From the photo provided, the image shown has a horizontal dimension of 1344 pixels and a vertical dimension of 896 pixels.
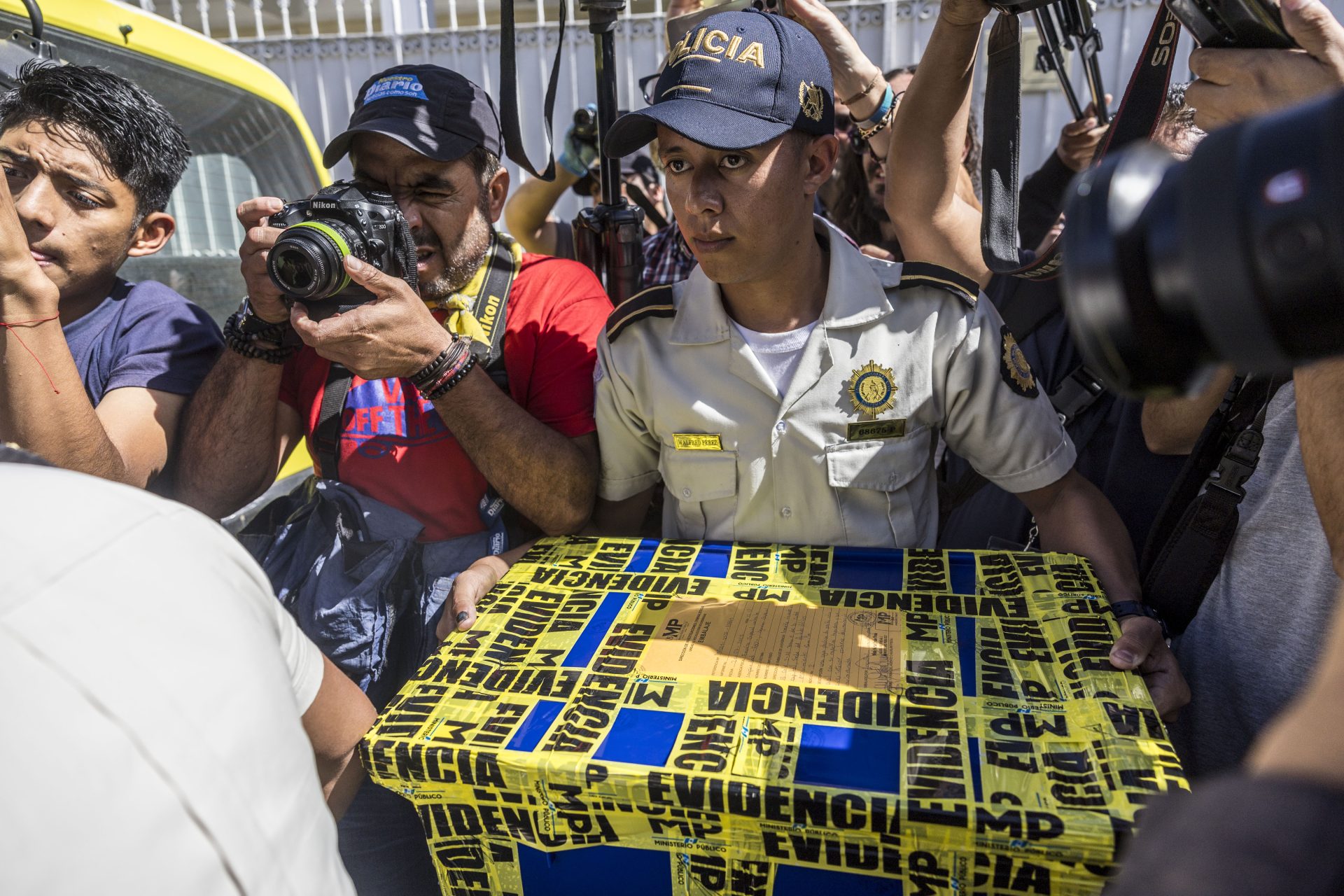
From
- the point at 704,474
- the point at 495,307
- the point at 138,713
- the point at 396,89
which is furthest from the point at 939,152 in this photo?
the point at 138,713

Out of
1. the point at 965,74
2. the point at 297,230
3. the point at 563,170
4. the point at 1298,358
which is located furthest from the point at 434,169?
the point at 1298,358

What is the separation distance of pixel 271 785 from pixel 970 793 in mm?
628

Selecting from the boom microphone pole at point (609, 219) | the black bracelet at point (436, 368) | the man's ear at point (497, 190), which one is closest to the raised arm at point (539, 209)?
the boom microphone pole at point (609, 219)

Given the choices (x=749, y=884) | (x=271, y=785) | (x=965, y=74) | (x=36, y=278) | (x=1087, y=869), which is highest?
(x=965, y=74)

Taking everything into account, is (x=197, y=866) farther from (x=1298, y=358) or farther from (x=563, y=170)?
(x=563, y=170)

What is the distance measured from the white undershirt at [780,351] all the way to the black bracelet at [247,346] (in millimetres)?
894

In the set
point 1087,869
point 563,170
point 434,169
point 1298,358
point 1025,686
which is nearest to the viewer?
point 1298,358

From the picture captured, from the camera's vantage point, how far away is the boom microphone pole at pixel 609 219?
6.07 feet

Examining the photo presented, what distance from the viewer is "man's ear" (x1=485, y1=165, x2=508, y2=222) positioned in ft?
6.23

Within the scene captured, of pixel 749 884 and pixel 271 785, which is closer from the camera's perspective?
pixel 271 785

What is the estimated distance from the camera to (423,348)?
1.50 m

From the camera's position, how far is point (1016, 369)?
152 centimetres

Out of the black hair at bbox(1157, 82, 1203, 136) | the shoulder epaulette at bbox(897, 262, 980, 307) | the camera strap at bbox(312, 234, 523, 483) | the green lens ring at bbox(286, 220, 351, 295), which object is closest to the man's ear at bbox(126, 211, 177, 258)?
the camera strap at bbox(312, 234, 523, 483)

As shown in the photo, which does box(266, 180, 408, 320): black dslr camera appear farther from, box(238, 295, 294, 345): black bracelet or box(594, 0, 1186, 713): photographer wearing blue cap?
box(594, 0, 1186, 713): photographer wearing blue cap
